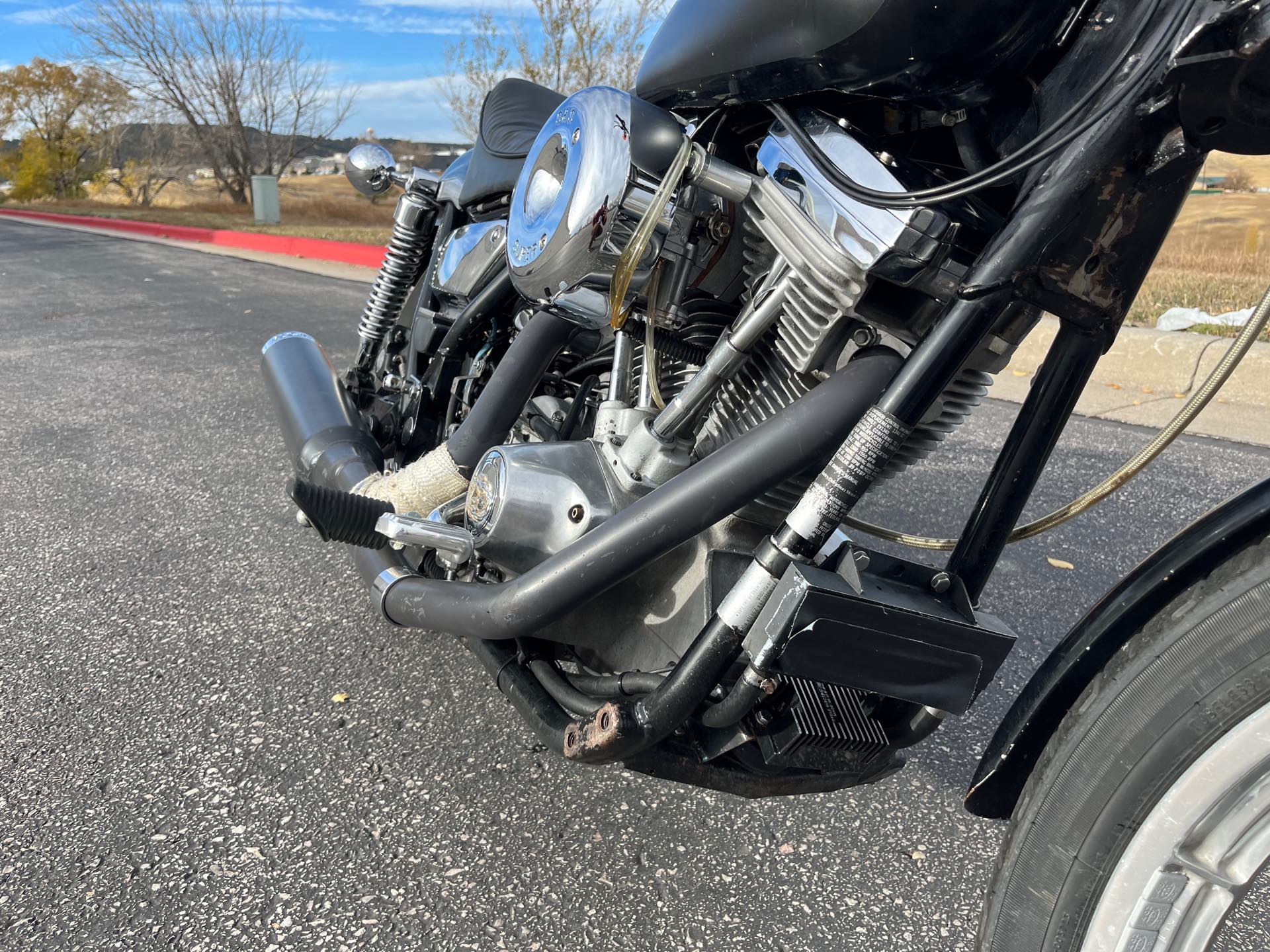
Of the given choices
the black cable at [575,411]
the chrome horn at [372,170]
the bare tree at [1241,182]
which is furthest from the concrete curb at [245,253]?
the black cable at [575,411]

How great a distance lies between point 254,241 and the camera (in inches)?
490

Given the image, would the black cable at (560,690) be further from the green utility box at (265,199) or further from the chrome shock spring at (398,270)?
the green utility box at (265,199)

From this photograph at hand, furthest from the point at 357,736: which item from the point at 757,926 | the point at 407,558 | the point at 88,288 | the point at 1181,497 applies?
the point at 88,288

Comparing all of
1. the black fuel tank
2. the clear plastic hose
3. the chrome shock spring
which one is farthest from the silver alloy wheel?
the chrome shock spring

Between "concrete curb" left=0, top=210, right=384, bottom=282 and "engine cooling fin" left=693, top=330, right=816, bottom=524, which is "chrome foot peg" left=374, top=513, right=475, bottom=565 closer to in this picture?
"engine cooling fin" left=693, top=330, right=816, bottom=524

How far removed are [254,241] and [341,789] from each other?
11.9 m

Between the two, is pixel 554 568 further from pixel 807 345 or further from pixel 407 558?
pixel 407 558

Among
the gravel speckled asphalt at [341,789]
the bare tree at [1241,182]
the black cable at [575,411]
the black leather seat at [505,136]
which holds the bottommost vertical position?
the gravel speckled asphalt at [341,789]

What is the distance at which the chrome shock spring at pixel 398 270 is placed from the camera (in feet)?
8.87

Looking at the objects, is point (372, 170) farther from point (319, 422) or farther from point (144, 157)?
point (144, 157)

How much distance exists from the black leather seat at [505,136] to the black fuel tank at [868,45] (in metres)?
1.00

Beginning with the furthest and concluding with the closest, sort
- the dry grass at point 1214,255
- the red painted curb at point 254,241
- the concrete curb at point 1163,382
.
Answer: the red painted curb at point 254,241
the dry grass at point 1214,255
the concrete curb at point 1163,382

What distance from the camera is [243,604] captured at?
104 inches

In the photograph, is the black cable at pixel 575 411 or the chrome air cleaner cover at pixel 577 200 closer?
the chrome air cleaner cover at pixel 577 200
